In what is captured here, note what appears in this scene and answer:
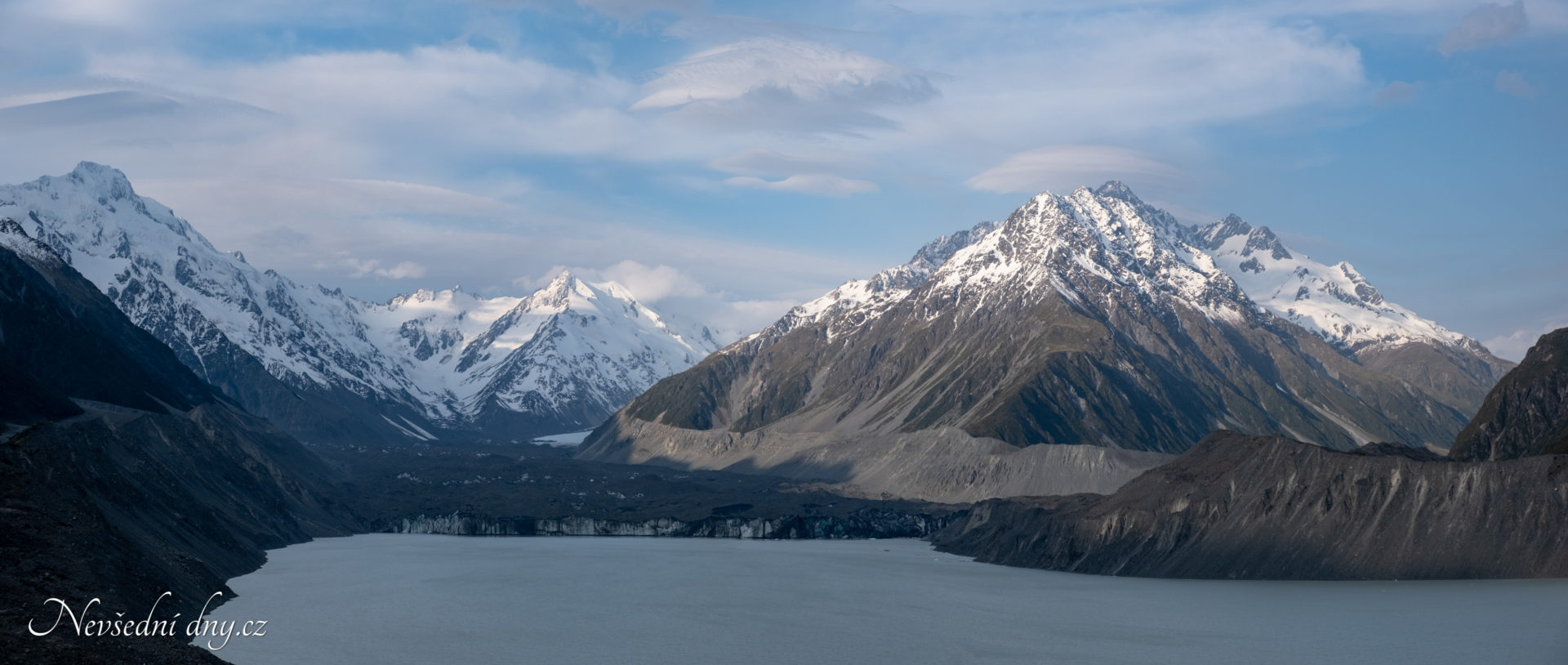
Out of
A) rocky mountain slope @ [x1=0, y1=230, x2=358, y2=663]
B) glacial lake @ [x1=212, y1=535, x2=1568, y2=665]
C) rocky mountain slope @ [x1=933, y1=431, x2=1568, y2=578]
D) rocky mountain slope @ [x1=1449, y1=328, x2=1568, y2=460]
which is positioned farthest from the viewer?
rocky mountain slope @ [x1=1449, y1=328, x2=1568, y2=460]

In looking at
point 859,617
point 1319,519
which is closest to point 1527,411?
point 1319,519

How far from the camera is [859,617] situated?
103438 millimetres

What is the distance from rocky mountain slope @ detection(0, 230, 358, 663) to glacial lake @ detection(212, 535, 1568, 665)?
6463mm

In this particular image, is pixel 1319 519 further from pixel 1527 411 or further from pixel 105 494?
pixel 105 494

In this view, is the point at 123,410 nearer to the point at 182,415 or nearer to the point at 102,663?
the point at 182,415

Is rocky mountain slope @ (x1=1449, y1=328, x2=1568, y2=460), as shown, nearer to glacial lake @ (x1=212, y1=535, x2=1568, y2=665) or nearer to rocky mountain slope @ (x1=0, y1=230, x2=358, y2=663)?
glacial lake @ (x1=212, y1=535, x2=1568, y2=665)

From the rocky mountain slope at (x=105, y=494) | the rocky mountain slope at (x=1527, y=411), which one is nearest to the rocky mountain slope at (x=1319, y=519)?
the rocky mountain slope at (x=1527, y=411)

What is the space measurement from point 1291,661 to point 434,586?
77.7 meters

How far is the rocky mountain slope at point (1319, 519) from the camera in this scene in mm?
115125

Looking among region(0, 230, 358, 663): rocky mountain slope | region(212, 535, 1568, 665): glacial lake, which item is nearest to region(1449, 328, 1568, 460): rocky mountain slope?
region(212, 535, 1568, 665): glacial lake

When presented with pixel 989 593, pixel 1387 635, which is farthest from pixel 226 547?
pixel 1387 635

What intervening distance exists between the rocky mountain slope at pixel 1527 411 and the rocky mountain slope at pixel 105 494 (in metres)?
136

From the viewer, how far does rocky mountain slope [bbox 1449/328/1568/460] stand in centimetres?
14875

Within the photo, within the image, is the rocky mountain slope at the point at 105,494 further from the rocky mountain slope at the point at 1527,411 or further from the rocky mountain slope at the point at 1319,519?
the rocky mountain slope at the point at 1527,411
